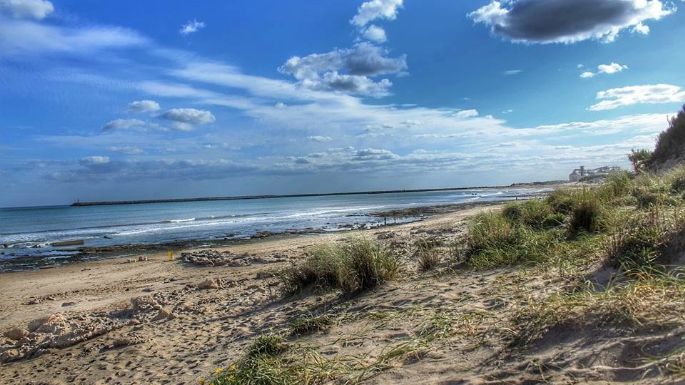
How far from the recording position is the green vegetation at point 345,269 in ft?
21.5

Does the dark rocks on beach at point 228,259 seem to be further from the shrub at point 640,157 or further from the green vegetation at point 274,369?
the shrub at point 640,157

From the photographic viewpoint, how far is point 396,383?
10.8 feet

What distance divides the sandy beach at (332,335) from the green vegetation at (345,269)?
8.8 inches

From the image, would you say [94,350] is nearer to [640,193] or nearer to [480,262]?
[480,262]

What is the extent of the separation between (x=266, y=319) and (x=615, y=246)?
168 inches

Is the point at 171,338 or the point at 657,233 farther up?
the point at 657,233

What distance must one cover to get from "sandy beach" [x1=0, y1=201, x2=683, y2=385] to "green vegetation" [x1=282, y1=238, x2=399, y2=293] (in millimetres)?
223

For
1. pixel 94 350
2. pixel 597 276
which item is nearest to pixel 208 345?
pixel 94 350

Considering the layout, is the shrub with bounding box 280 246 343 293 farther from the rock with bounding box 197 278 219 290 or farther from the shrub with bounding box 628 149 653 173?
the shrub with bounding box 628 149 653 173

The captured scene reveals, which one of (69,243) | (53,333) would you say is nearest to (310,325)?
(53,333)

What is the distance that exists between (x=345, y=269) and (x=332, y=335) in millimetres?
1846

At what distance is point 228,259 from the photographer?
565 inches

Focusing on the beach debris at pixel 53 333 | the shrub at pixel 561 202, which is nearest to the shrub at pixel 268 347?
the beach debris at pixel 53 333

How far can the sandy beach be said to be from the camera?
10.2 ft
